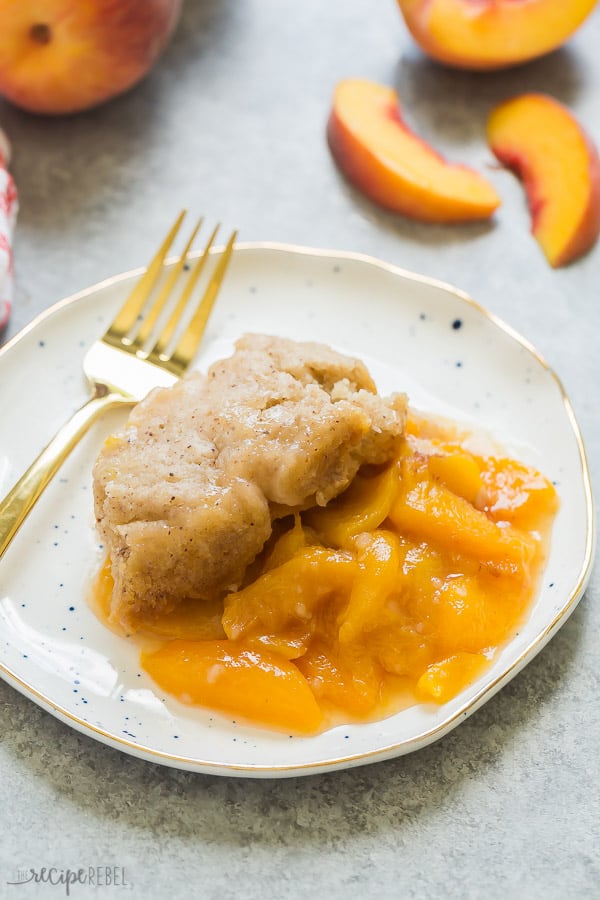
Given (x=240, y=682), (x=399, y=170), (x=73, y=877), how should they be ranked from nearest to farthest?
(x=73, y=877)
(x=240, y=682)
(x=399, y=170)

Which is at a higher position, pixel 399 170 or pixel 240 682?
pixel 399 170

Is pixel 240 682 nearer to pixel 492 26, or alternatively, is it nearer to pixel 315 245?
pixel 315 245

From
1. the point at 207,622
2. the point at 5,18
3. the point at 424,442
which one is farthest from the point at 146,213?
the point at 207,622

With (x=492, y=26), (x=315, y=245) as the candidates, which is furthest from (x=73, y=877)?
(x=492, y=26)

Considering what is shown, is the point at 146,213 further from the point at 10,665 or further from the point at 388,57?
the point at 10,665

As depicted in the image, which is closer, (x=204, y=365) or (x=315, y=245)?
(x=204, y=365)

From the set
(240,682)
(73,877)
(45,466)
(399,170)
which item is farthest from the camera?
(399,170)
